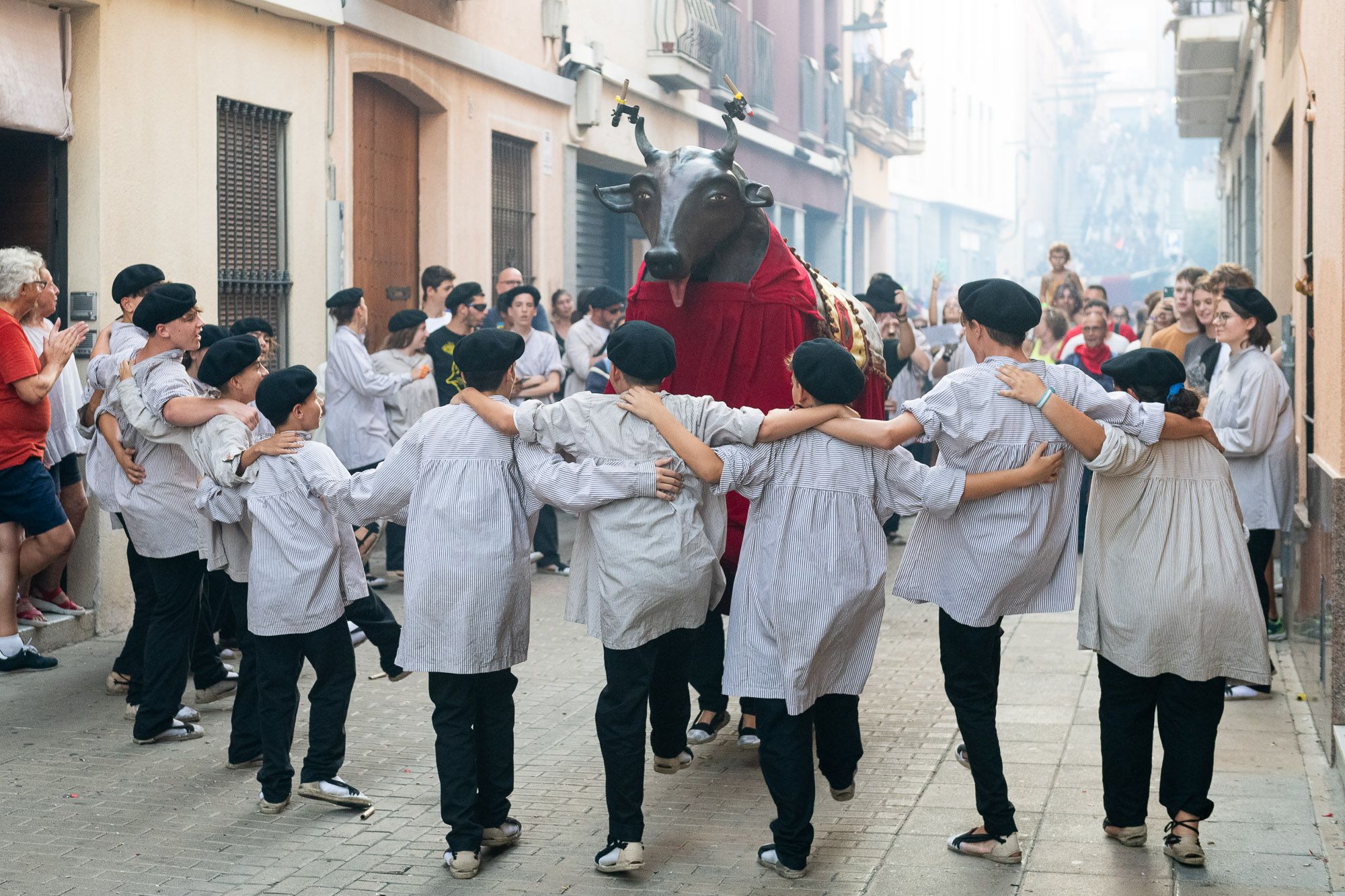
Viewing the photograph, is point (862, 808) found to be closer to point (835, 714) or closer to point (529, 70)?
point (835, 714)

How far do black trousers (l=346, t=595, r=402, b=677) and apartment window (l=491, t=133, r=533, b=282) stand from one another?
27.1ft

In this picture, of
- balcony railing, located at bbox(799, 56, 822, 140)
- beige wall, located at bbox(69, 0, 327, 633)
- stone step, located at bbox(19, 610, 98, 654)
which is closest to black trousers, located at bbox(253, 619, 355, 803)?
stone step, located at bbox(19, 610, 98, 654)

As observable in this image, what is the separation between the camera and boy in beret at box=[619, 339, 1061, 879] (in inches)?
189

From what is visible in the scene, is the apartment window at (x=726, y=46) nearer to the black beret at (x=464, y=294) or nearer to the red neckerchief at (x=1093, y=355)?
the red neckerchief at (x=1093, y=355)

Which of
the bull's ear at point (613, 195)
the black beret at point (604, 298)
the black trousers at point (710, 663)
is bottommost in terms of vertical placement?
the black trousers at point (710, 663)

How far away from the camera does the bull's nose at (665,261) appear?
20.2ft

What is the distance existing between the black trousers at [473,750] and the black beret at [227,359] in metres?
1.55

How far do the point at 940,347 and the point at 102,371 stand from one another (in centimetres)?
720

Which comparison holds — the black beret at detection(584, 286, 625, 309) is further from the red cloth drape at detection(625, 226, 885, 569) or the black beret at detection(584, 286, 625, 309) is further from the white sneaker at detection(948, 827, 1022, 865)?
the white sneaker at detection(948, 827, 1022, 865)

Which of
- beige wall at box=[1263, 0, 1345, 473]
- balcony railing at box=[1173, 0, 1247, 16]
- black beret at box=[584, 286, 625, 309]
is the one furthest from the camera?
balcony railing at box=[1173, 0, 1247, 16]

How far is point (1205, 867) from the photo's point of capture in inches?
193

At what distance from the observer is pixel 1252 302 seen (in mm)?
6965

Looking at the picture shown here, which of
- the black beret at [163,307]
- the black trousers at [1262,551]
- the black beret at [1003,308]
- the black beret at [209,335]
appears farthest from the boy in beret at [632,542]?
the black trousers at [1262,551]

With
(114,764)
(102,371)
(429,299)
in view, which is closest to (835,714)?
(114,764)
